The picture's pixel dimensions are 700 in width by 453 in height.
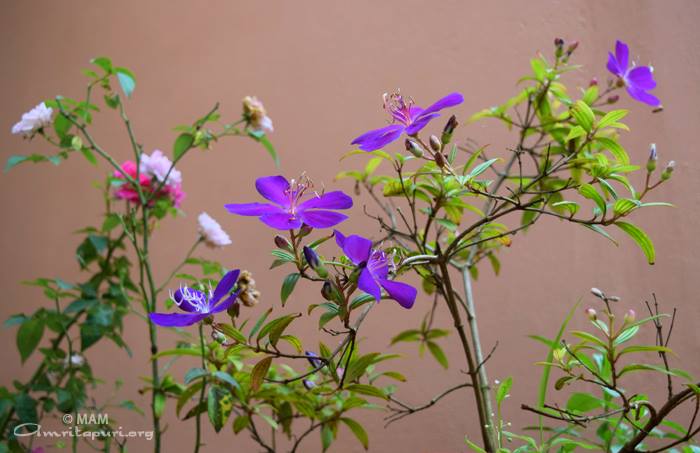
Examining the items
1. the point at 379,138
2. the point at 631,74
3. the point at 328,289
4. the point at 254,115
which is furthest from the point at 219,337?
the point at 631,74

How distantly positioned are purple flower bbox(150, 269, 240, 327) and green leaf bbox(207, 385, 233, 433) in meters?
0.28

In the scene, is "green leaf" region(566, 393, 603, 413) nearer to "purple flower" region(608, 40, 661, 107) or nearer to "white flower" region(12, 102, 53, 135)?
"purple flower" region(608, 40, 661, 107)

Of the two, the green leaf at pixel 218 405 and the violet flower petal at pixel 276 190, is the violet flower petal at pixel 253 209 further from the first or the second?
the green leaf at pixel 218 405

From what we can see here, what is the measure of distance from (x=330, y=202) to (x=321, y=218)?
2 cm

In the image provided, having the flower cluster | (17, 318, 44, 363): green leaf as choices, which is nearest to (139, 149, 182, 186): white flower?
the flower cluster

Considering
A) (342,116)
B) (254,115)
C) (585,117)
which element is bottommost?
(585,117)

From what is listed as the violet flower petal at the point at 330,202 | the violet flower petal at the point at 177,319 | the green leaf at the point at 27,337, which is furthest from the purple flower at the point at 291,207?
the green leaf at the point at 27,337

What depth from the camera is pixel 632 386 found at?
1192mm

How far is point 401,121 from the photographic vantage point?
698 millimetres

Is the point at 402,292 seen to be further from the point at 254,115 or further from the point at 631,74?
the point at 254,115

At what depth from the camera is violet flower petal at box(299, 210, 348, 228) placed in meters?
0.59

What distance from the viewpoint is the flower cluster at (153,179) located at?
1167mm

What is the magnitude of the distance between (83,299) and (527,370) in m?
0.90

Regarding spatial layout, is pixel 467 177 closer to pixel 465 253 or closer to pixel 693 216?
pixel 465 253
